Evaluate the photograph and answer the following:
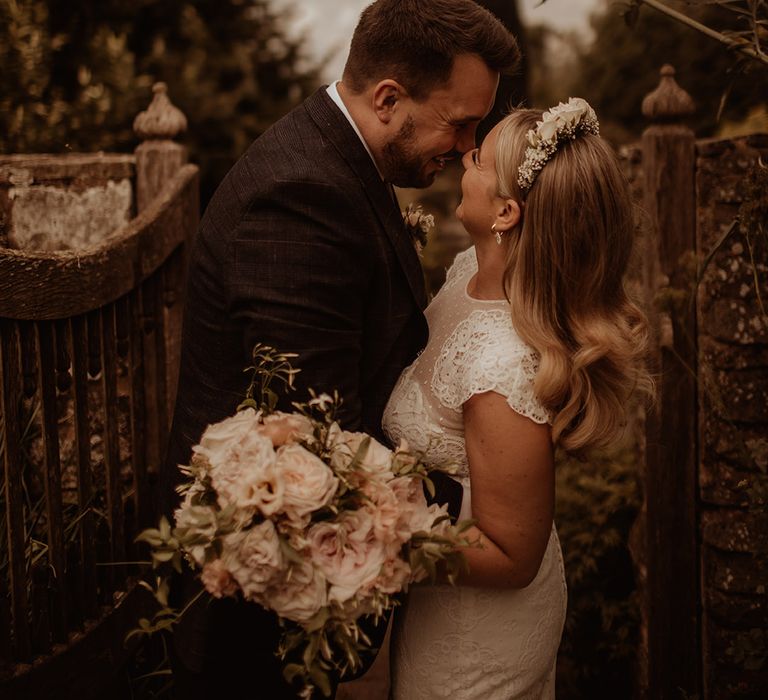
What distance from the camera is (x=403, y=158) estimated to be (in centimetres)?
247

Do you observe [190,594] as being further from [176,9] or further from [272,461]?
[176,9]

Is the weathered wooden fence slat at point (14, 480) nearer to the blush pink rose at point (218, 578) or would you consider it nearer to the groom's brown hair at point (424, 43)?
the blush pink rose at point (218, 578)

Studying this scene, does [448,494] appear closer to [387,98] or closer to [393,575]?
[393,575]

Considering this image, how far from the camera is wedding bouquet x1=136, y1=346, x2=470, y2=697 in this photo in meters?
1.73

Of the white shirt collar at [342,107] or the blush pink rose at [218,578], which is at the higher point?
the white shirt collar at [342,107]

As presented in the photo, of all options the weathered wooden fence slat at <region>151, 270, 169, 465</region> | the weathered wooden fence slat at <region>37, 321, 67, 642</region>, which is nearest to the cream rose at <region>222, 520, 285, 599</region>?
the weathered wooden fence slat at <region>37, 321, 67, 642</region>

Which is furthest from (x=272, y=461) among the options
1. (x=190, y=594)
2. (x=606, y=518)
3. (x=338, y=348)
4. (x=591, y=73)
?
(x=591, y=73)

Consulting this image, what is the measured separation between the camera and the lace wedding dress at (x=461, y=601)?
7.59 feet

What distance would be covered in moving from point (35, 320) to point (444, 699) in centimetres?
150

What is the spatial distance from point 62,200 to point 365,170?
1.49 m

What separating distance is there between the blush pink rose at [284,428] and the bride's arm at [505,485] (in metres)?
0.51

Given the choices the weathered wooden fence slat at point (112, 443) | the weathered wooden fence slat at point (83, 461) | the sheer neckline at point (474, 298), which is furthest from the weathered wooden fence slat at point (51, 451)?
the sheer neckline at point (474, 298)

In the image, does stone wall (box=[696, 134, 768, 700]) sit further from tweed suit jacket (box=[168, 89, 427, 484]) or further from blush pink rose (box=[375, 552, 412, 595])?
blush pink rose (box=[375, 552, 412, 595])

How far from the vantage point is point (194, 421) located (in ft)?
7.77
